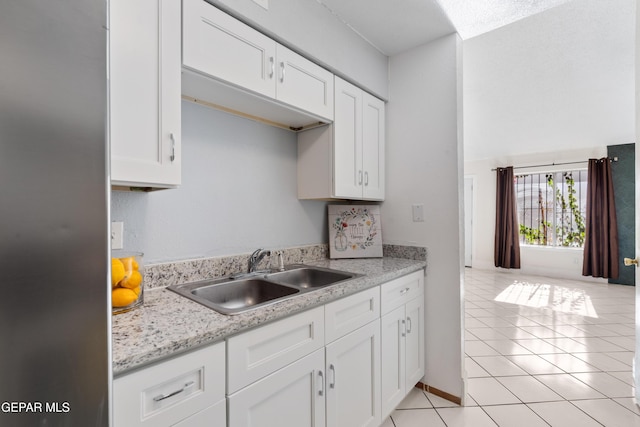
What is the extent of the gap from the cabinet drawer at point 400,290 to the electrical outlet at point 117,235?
1239 millimetres

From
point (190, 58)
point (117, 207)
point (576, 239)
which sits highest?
point (190, 58)

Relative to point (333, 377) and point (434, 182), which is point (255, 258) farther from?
point (434, 182)

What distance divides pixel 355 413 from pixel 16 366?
1382mm

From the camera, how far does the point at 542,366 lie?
2.35 metres

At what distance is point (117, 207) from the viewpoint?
46.6 inches

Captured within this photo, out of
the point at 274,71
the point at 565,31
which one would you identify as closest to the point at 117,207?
the point at 274,71

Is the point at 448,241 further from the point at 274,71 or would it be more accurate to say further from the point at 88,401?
the point at 88,401

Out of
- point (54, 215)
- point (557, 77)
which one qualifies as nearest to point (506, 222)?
point (557, 77)

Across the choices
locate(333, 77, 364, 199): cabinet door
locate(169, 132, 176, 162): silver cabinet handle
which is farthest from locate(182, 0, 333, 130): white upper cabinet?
locate(169, 132, 176, 162): silver cabinet handle

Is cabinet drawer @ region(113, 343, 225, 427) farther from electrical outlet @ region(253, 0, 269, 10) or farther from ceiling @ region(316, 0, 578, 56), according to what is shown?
ceiling @ region(316, 0, 578, 56)

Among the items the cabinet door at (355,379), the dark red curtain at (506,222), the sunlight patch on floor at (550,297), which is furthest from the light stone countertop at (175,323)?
the dark red curtain at (506,222)

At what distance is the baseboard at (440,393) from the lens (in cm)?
189

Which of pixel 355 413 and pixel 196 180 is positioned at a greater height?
pixel 196 180

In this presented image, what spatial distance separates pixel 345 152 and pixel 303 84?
49 centimetres
